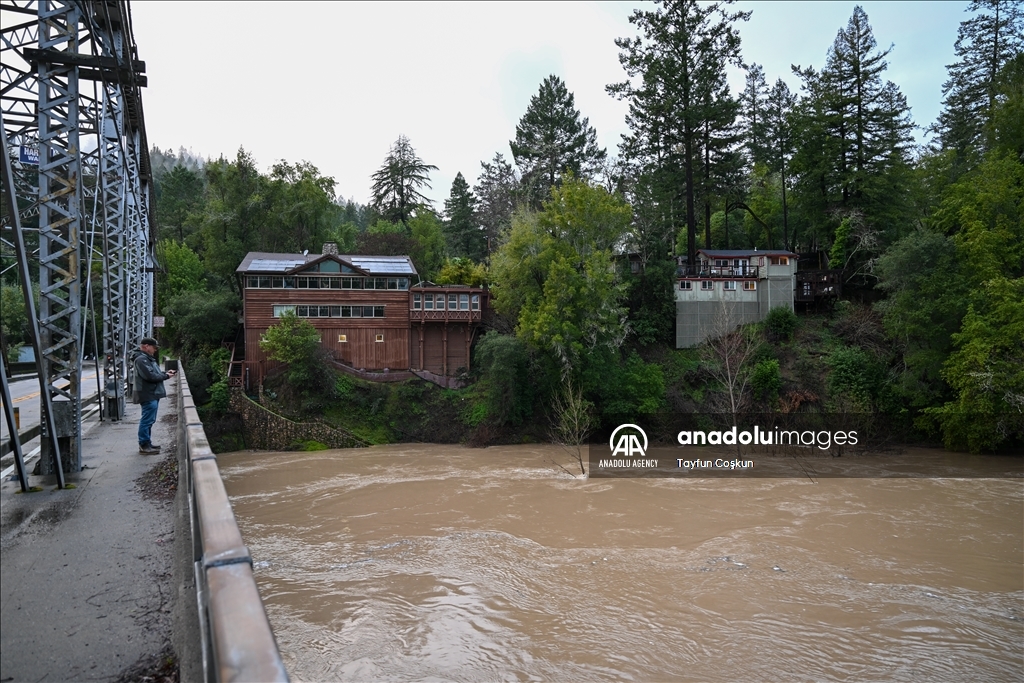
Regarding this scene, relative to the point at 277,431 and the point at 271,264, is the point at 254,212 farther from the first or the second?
the point at 277,431

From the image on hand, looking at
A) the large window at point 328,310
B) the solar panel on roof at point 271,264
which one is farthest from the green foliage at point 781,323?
the solar panel on roof at point 271,264

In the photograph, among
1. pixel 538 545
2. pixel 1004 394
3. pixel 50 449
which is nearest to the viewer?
pixel 50 449

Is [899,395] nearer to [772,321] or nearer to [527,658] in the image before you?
[772,321]

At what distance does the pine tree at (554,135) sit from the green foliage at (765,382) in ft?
66.7

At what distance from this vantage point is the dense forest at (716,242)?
93.7 feet

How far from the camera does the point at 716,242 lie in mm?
50188

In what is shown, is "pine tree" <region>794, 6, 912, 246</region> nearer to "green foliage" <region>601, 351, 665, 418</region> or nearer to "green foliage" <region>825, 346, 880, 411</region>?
"green foliage" <region>825, 346, 880, 411</region>

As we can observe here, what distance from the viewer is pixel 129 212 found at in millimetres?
19359

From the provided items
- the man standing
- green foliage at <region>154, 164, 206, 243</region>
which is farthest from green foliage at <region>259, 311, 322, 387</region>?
green foliage at <region>154, 164, 206, 243</region>

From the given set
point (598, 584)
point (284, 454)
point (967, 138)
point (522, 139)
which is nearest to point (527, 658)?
point (598, 584)

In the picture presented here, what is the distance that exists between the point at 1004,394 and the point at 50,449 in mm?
31603

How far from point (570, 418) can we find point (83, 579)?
2269 cm

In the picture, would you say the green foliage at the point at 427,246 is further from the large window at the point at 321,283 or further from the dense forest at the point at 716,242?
the large window at the point at 321,283

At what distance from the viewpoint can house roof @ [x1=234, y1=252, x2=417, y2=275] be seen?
32562 millimetres
